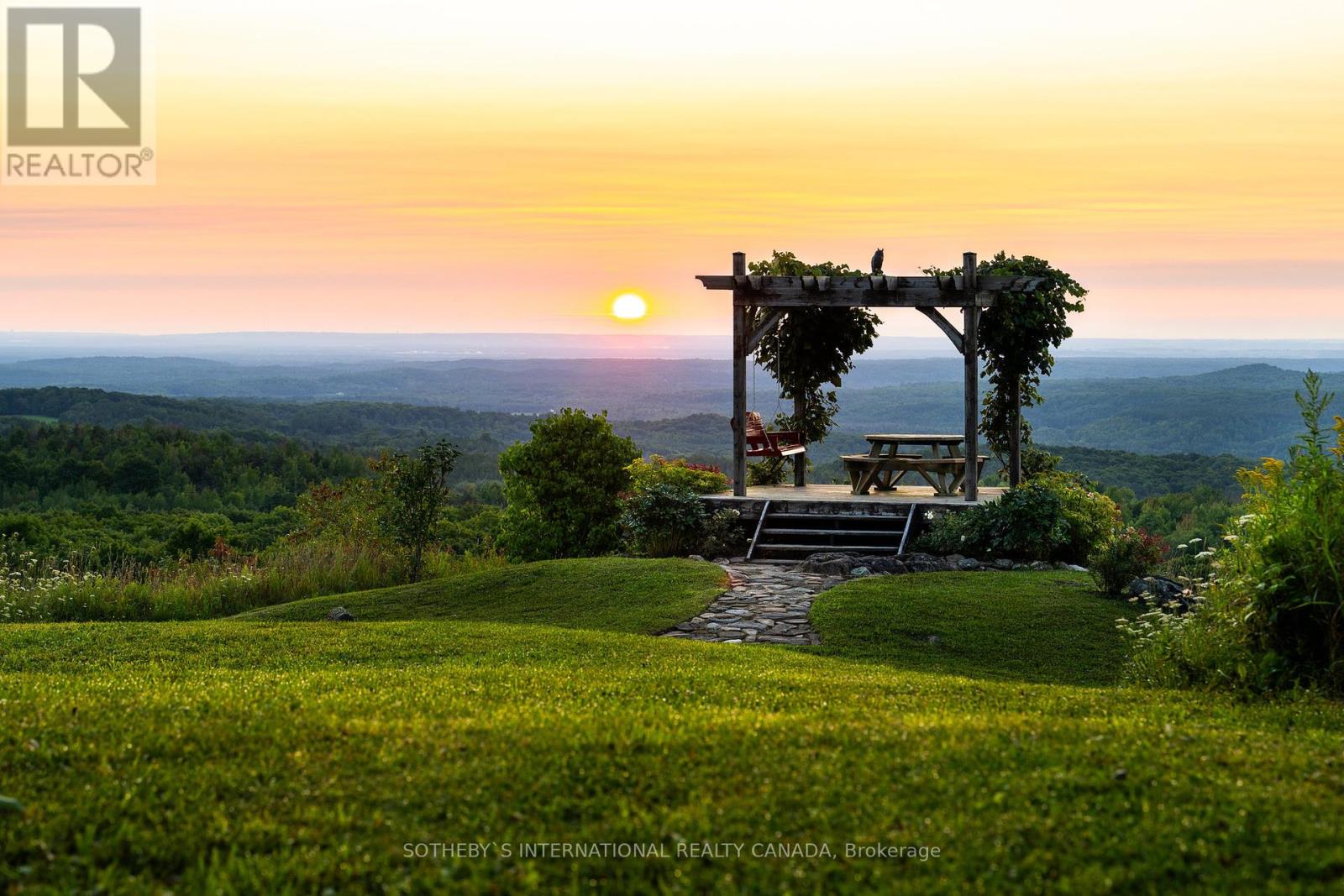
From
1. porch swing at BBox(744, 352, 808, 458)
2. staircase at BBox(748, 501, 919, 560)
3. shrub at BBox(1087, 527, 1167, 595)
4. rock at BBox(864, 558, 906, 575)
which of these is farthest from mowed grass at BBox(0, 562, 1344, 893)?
porch swing at BBox(744, 352, 808, 458)

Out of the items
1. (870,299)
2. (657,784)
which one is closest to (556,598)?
(870,299)

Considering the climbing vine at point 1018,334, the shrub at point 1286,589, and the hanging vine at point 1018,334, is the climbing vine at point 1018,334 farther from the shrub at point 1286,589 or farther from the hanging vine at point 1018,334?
the shrub at point 1286,589

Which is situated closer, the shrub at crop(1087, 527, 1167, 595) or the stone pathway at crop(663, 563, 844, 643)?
the stone pathway at crop(663, 563, 844, 643)

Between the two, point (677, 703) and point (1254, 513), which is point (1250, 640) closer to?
point (1254, 513)

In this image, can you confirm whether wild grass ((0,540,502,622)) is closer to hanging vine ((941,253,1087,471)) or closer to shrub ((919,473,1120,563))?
shrub ((919,473,1120,563))

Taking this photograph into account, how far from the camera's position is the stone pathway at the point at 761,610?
398 inches

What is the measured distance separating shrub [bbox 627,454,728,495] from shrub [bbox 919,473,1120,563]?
3480mm

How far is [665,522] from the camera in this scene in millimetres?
15516

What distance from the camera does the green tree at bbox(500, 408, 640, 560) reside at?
685 inches

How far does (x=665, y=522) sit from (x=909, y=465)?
3.85 m

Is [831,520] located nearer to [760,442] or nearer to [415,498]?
[760,442]

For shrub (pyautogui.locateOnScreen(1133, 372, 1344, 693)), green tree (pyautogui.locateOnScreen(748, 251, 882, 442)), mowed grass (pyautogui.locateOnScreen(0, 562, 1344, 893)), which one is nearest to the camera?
mowed grass (pyautogui.locateOnScreen(0, 562, 1344, 893))

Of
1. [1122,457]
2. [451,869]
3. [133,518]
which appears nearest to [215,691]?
[451,869]

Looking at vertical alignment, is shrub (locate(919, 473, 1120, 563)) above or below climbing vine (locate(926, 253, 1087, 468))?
below
